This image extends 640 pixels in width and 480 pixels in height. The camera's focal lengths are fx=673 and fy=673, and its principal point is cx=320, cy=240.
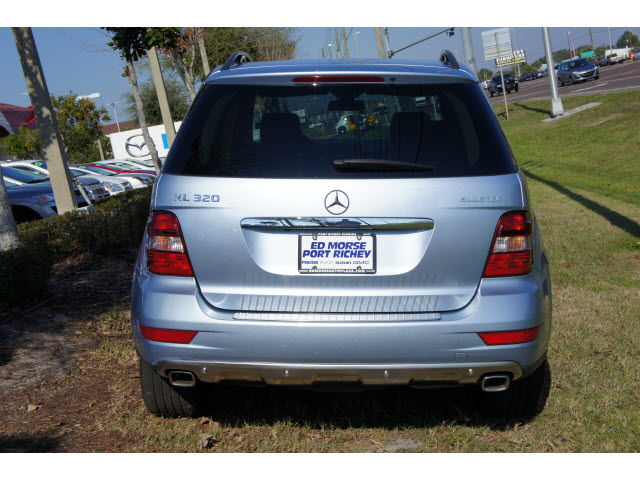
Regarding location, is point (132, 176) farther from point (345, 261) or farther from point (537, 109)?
point (537, 109)

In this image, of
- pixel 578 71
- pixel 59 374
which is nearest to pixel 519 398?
pixel 59 374

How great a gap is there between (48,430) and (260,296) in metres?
1.61

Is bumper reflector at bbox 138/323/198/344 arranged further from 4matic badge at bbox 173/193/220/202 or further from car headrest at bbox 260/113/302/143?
car headrest at bbox 260/113/302/143

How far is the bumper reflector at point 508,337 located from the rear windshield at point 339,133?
2.31 ft

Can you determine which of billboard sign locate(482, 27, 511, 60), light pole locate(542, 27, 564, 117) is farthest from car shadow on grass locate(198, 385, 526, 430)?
billboard sign locate(482, 27, 511, 60)

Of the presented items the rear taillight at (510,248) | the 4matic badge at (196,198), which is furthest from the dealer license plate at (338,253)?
the rear taillight at (510,248)

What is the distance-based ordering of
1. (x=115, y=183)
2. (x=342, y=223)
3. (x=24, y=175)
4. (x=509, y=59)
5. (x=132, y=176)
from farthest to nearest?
(x=509, y=59)
(x=132, y=176)
(x=115, y=183)
(x=24, y=175)
(x=342, y=223)

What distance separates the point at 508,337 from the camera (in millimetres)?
2953

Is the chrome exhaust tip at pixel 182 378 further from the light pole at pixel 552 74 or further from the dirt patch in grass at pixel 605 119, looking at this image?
the light pole at pixel 552 74

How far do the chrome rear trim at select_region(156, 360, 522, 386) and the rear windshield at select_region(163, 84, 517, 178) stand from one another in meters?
0.83

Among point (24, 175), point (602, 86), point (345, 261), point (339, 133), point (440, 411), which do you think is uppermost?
point (339, 133)

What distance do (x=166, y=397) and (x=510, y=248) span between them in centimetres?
193

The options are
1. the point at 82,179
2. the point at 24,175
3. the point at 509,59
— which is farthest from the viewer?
the point at 509,59

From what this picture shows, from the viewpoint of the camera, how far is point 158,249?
302cm
